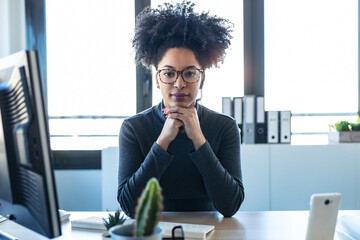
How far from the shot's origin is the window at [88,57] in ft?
9.80

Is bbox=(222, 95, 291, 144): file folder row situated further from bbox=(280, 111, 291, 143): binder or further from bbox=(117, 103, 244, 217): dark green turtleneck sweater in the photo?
bbox=(117, 103, 244, 217): dark green turtleneck sweater

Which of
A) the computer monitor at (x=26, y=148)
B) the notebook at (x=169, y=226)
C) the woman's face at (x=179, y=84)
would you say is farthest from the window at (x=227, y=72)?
the computer monitor at (x=26, y=148)

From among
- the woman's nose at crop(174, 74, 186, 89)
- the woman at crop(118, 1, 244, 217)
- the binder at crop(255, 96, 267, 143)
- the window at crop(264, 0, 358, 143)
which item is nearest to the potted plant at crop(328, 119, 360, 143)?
the window at crop(264, 0, 358, 143)

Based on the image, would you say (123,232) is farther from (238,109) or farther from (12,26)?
(12,26)

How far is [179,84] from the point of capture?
1418mm

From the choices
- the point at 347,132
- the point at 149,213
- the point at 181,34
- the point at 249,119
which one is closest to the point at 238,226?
the point at 149,213

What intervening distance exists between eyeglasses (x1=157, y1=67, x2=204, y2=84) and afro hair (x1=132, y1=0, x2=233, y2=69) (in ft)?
0.28

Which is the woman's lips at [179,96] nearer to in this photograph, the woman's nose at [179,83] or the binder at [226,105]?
the woman's nose at [179,83]

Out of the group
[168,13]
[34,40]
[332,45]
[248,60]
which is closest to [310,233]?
[168,13]

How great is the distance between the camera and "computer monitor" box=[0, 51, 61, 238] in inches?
26.9

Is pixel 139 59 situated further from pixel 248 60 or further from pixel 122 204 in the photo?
pixel 248 60

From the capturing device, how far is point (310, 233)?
87cm

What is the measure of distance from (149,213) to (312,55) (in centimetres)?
279

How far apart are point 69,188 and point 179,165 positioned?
1679 millimetres
